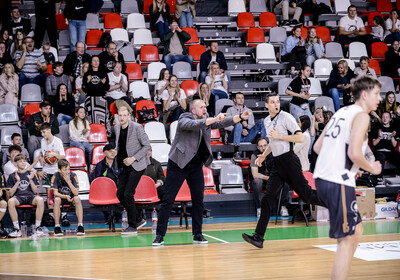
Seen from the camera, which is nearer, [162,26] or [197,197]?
[197,197]

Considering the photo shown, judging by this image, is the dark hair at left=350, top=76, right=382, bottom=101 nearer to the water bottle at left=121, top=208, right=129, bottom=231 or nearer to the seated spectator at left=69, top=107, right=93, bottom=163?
the water bottle at left=121, top=208, right=129, bottom=231

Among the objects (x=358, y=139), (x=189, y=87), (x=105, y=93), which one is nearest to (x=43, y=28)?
(x=105, y=93)

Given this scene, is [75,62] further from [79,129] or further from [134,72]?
[79,129]

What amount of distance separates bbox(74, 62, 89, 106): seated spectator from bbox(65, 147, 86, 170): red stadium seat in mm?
1654

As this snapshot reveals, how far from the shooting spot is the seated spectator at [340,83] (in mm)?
13328


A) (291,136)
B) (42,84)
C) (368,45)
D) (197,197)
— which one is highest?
(368,45)

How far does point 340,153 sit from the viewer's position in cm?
408

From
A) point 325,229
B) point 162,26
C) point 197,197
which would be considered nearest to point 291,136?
point 197,197

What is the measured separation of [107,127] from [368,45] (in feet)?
26.1

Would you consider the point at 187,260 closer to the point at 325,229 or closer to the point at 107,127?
the point at 325,229

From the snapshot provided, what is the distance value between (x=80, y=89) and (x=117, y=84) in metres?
0.83

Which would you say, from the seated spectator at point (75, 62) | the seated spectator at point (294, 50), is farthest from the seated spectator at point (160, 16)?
the seated spectator at point (294, 50)

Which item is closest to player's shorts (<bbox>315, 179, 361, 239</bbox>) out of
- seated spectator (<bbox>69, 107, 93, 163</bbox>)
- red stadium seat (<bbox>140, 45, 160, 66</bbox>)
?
seated spectator (<bbox>69, 107, 93, 163</bbox>)

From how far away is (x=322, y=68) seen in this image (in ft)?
46.5
